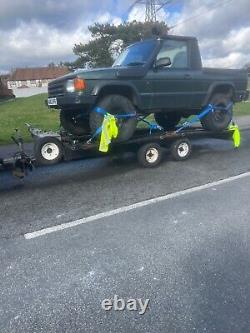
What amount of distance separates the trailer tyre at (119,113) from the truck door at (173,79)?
0.62 m

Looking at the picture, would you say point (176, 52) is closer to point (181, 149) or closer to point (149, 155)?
point (181, 149)

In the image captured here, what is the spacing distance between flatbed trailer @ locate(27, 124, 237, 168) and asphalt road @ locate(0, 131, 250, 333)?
1.81 feet

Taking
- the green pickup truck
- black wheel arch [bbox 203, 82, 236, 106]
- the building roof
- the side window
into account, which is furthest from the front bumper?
the building roof

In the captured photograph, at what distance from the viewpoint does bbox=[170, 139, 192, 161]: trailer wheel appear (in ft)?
24.6

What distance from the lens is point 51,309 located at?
2.93 meters

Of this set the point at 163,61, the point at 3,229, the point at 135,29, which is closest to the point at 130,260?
the point at 3,229

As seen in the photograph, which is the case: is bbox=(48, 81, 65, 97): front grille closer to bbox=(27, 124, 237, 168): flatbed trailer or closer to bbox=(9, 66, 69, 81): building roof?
bbox=(27, 124, 237, 168): flatbed trailer

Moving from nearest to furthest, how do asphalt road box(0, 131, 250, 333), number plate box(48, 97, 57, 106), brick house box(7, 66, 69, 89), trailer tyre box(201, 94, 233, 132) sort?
asphalt road box(0, 131, 250, 333), number plate box(48, 97, 57, 106), trailer tyre box(201, 94, 233, 132), brick house box(7, 66, 69, 89)

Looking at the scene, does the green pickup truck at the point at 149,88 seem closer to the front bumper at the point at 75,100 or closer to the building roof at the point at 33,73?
the front bumper at the point at 75,100

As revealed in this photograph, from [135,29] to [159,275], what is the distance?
40339mm

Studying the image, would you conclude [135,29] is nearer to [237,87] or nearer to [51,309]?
[237,87]

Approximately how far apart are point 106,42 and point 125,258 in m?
40.9

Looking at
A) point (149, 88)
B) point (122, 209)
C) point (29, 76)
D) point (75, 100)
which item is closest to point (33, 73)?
point (29, 76)

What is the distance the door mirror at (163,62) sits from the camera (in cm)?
671
